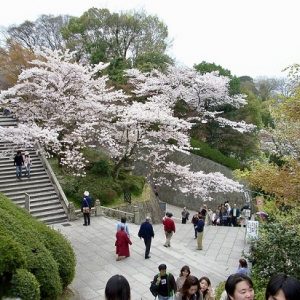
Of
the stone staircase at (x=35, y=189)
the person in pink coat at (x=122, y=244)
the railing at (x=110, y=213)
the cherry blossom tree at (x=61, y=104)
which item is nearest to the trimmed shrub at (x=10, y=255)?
the person in pink coat at (x=122, y=244)

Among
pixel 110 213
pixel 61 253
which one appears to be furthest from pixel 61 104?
pixel 61 253

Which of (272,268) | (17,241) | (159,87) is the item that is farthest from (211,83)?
(17,241)

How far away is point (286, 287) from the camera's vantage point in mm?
3693

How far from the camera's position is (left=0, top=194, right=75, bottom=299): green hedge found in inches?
323

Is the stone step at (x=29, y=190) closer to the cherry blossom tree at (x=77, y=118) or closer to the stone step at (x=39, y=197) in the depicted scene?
the stone step at (x=39, y=197)

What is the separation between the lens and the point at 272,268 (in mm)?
10414

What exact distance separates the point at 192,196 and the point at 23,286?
22129mm

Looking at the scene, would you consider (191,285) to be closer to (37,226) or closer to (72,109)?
(37,226)

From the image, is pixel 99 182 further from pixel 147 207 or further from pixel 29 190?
pixel 29 190

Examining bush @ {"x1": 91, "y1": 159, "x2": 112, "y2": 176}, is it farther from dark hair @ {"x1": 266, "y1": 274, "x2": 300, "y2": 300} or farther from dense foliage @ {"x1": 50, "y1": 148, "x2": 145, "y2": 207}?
dark hair @ {"x1": 266, "y1": 274, "x2": 300, "y2": 300}

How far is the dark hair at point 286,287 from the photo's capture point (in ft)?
12.0

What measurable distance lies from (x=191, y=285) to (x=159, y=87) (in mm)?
25392

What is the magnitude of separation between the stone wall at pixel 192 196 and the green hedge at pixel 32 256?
1960cm

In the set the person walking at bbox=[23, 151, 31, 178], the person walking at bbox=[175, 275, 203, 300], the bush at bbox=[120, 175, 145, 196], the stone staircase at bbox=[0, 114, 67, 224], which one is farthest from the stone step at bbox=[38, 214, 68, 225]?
the person walking at bbox=[175, 275, 203, 300]
